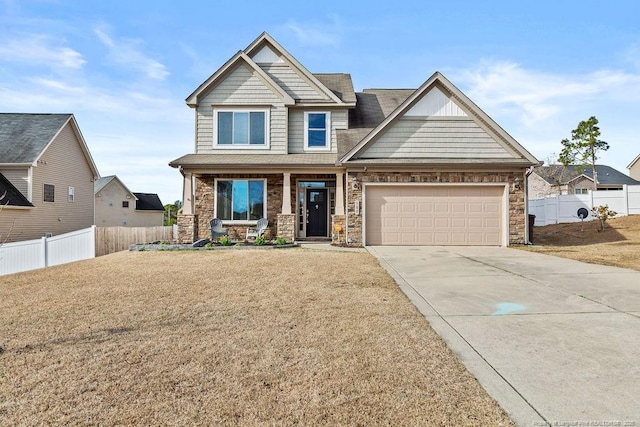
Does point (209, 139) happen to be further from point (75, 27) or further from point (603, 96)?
point (603, 96)

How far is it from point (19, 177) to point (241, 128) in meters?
12.3

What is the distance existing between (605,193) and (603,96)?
531 cm

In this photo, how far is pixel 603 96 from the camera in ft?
62.5

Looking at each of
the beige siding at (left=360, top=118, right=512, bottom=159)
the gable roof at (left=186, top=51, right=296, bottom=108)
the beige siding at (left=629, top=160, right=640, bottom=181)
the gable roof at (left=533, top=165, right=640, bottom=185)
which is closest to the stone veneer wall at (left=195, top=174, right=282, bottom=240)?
the gable roof at (left=186, top=51, right=296, bottom=108)

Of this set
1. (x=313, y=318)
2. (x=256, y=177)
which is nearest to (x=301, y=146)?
(x=256, y=177)

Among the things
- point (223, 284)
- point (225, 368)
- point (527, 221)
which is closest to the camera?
point (225, 368)

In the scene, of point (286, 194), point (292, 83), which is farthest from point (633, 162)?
point (286, 194)

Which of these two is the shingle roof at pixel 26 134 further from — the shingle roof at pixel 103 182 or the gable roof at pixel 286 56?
the shingle roof at pixel 103 182

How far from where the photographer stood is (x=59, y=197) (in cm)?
2172

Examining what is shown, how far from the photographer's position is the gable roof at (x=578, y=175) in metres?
39.1

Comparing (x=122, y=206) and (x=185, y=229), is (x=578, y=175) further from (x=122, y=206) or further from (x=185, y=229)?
(x=122, y=206)

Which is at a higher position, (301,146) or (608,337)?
(301,146)

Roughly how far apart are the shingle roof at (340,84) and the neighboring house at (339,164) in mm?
109

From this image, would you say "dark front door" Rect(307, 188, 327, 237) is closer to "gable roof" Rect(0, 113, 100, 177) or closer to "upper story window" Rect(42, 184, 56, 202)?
"gable roof" Rect(0, 113, 100, 177)
